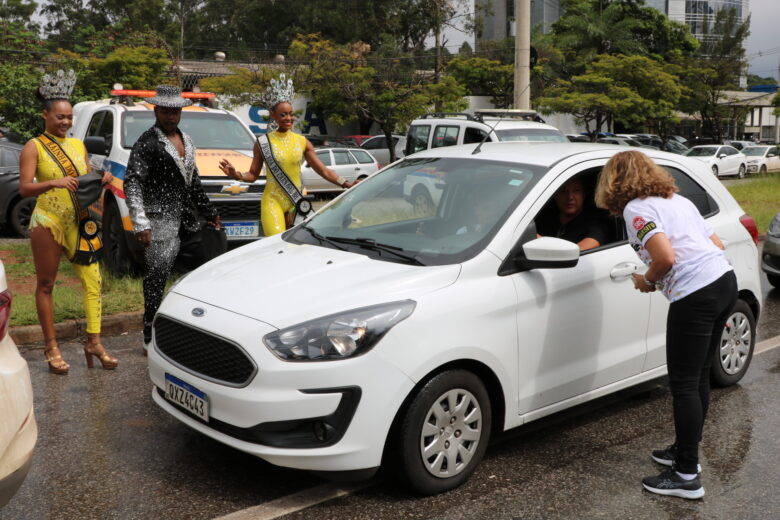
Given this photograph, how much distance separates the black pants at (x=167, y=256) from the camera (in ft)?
19.3

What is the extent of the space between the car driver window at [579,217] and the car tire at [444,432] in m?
1.26

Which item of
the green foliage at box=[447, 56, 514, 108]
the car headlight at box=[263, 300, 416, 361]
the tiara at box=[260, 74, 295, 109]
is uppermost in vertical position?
the green foliage at box=[447, 56, 514, 108]

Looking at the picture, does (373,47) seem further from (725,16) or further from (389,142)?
(725,16)

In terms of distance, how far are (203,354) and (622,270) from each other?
234cm

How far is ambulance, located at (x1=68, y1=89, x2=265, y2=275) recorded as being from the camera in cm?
866

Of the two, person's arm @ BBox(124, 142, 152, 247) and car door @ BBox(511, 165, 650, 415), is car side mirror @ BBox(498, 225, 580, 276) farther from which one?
person's arm @ BBox(124, 142, 152, 247)

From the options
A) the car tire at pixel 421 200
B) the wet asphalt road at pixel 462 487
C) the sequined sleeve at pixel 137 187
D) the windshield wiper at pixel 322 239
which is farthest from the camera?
the sequined sleeve at pixel 137 187

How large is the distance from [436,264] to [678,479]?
156 centimetres

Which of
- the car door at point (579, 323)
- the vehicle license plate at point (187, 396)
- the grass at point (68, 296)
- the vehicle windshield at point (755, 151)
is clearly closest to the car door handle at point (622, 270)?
the car door at point (579, 323)

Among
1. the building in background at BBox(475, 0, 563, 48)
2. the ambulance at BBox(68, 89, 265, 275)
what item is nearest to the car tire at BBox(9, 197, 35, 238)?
the ambulance at BBox(68, 89, 265, 275)

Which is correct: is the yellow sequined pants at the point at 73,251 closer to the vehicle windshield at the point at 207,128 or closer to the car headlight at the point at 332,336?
the car headlight at the point at 332,336

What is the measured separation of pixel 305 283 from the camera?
3.93 metres

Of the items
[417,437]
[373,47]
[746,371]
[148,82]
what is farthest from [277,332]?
[373,47]

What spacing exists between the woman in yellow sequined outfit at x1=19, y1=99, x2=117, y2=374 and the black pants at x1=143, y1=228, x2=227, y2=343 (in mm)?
362
